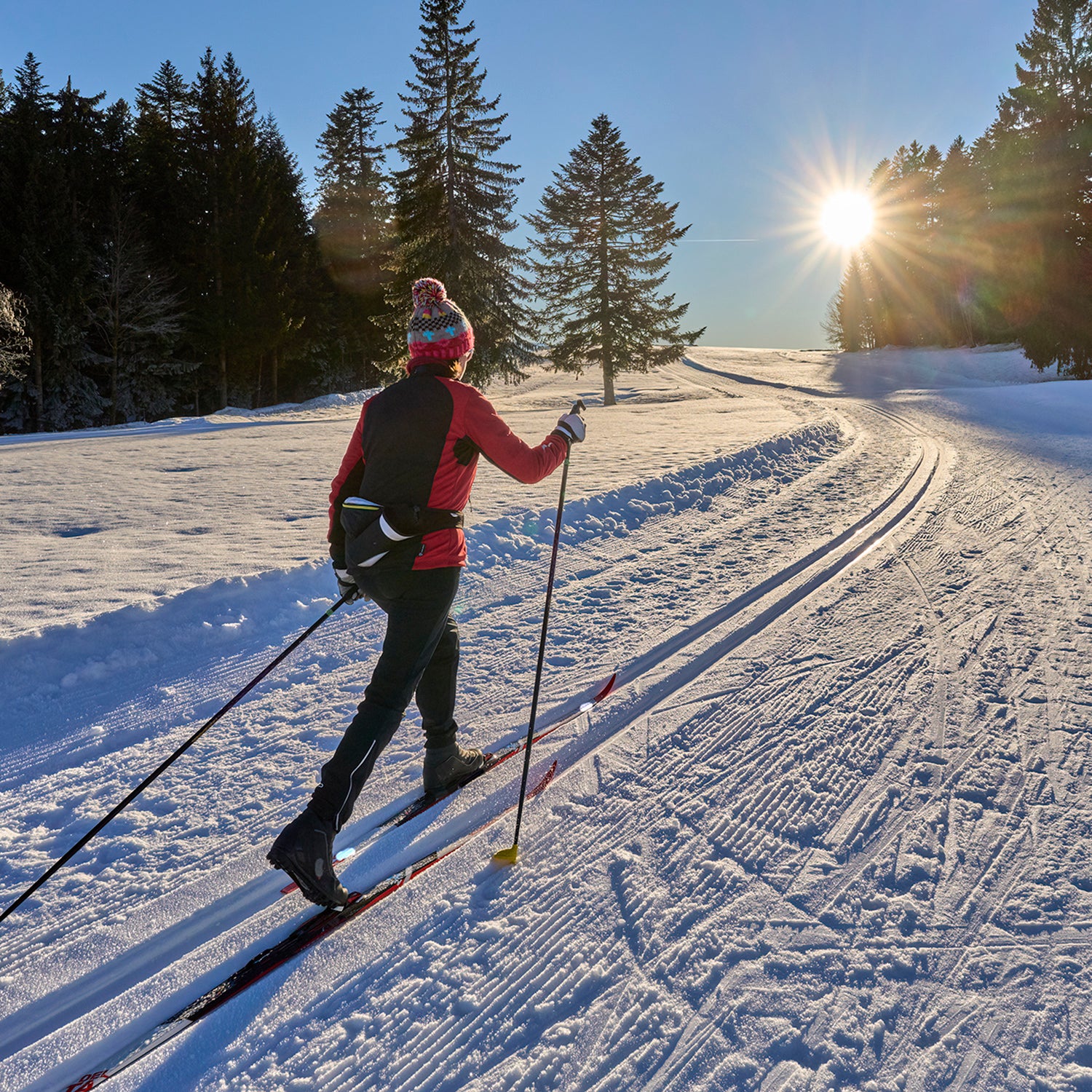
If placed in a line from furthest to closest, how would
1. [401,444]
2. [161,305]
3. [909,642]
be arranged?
[161,305] < [909,642] < [401,444]

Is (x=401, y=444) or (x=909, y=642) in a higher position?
(x=401, y=444)

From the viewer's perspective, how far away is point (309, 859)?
2.24 metres

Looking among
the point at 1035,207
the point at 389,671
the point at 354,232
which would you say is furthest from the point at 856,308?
the point at 389,671

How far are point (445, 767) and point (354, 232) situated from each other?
38.3 meters

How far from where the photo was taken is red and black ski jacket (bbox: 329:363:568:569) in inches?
99.1

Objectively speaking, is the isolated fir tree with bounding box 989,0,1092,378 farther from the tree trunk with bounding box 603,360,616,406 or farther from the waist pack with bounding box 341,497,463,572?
the waist pack with bounding box 341,497,463,572

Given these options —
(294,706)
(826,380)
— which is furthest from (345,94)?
(294,706)

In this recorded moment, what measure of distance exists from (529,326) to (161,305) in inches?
538

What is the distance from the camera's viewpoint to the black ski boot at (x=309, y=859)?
7.34ft

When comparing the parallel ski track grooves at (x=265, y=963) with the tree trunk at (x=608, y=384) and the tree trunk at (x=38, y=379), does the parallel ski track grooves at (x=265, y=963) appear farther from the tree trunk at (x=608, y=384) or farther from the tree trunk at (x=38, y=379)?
the tree trunk at (x=38, y=379)

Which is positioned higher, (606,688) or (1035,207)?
(1035,207)

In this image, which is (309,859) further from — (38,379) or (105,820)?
(38,379)

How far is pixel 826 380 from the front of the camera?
33156mm

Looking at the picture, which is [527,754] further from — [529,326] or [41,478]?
[529,326]
